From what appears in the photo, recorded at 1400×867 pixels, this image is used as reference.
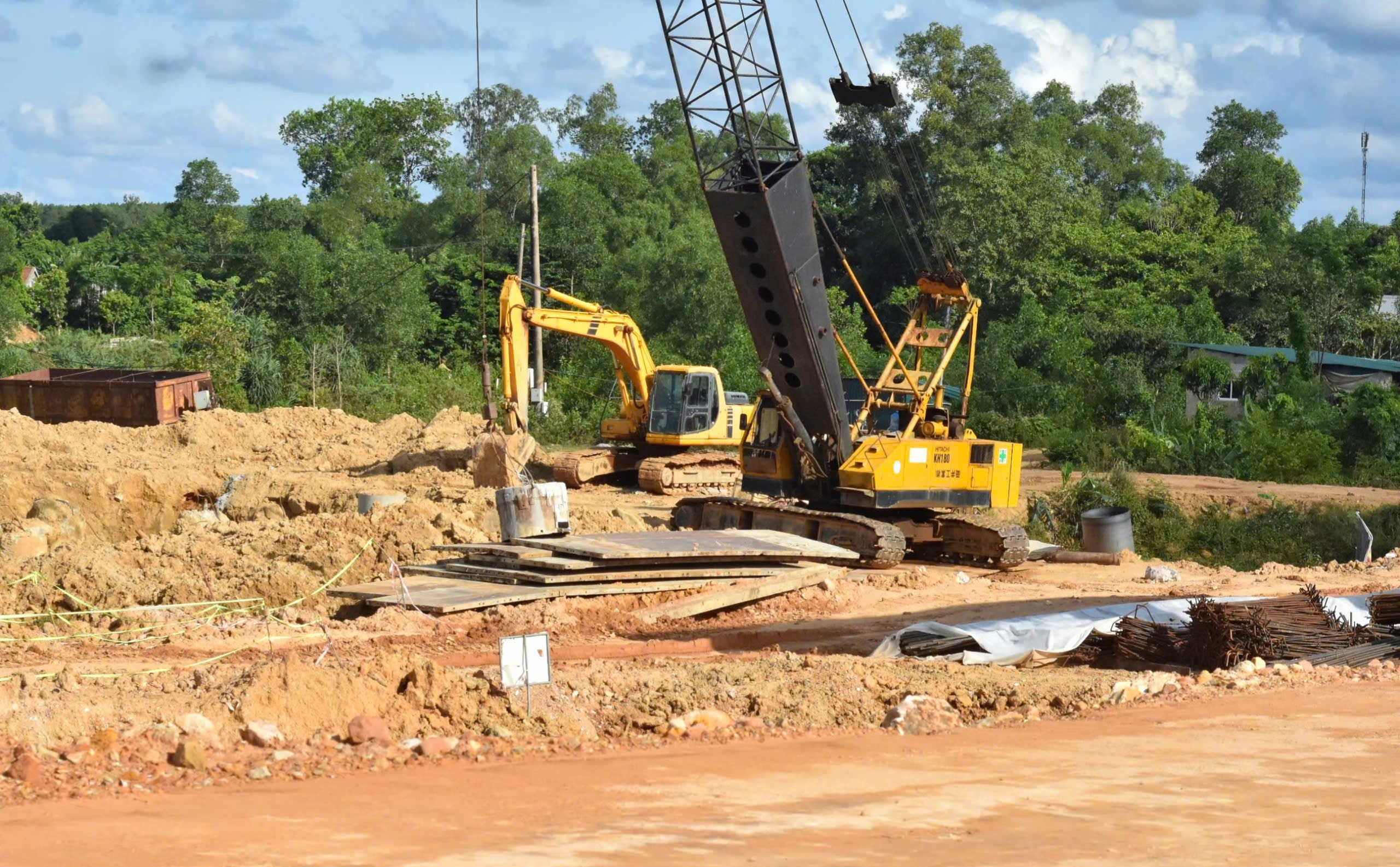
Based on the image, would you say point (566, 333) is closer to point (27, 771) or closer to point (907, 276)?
point (27, 771)

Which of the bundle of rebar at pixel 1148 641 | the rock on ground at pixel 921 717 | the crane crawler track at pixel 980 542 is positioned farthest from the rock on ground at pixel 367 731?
the crane crawler track at pixel 980 542

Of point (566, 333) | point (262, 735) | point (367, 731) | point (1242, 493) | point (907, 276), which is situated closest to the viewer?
point (262, 735)

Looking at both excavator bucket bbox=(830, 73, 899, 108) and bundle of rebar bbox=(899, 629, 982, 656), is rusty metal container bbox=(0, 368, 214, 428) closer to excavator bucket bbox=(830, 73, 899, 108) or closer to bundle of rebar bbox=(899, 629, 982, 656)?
excavator bucket bbox=(830, 73, 899, 108)

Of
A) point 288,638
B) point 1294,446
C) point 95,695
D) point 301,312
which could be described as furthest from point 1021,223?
point 95,695

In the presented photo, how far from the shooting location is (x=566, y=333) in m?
23.9

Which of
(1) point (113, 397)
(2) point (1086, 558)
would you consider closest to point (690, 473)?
(2) point (1086, 558)

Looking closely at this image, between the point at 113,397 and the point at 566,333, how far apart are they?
468 inches

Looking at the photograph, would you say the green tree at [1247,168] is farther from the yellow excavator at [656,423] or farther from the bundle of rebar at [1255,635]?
the bundle of rebar at [1255,635]

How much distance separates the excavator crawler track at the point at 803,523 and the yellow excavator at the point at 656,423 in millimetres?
3985

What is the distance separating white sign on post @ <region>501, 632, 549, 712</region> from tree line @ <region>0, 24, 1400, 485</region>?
56.0ft

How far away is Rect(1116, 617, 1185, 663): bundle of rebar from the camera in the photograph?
447 inches

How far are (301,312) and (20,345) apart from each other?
7906 millimetres

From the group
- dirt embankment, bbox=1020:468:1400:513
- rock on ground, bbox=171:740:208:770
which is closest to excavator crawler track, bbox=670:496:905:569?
dirt embankment, bbox=1020:468:1400:513

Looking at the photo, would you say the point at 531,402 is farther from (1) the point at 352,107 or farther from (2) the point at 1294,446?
(1) the point at 352,107
